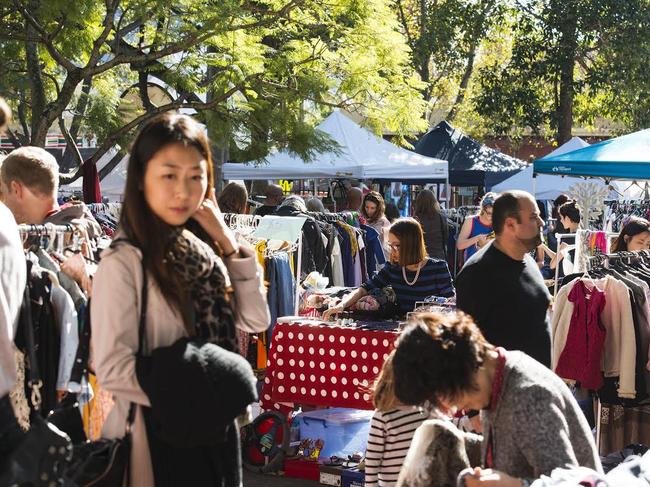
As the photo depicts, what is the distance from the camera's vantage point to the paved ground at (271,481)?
654 cm

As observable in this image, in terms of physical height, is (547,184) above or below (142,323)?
above

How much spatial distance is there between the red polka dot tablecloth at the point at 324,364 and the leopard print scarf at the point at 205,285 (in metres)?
3.37

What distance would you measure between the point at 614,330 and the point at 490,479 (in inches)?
144

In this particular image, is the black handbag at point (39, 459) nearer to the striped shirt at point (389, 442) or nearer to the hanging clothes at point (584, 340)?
the striped shirt at point (389, 442)

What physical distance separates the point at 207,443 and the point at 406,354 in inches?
24.8

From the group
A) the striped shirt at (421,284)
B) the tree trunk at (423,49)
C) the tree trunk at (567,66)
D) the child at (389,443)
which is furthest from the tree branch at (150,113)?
the tree trunk at (423,49)

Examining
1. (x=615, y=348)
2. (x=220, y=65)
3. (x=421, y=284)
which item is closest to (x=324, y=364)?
(x=421, y=284)

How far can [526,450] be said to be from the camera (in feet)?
8.77

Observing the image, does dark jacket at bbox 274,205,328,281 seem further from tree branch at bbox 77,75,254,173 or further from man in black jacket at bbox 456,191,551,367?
man in black jacket at bbox 456,191,551,367

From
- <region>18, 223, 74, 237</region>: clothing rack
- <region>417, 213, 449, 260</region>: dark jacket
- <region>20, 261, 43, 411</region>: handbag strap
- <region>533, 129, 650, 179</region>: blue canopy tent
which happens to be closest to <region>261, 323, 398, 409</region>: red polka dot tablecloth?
<region>18, 223, 74, 237</region>: clothing rack

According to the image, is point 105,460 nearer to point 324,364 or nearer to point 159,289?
point 159,289

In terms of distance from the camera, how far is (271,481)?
6629 mm

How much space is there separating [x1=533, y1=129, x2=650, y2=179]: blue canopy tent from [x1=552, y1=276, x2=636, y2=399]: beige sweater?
323cm

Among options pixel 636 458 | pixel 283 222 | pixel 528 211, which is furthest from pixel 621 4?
pixel 636 458
